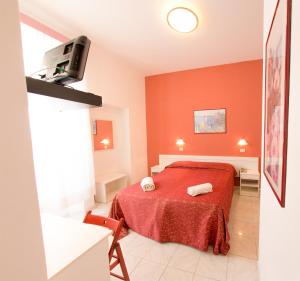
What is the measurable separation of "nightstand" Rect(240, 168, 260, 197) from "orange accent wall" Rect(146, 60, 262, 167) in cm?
51

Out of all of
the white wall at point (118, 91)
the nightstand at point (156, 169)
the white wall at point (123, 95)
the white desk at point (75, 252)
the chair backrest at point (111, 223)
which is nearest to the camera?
the white desk at point (75, 252)

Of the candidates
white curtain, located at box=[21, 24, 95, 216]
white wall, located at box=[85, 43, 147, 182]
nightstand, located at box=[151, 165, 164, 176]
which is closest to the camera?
white curtain, located at box=[21, 24, 95, 216]

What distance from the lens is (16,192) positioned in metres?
0.55

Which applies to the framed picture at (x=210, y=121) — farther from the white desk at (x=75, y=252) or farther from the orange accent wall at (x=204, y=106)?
the white desk at (x=75, y=252)

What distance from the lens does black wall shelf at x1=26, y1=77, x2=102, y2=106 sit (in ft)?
2.16

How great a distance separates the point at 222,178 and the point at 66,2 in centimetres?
326

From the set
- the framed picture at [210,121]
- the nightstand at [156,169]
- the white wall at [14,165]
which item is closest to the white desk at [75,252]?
the white wall at [14,165]

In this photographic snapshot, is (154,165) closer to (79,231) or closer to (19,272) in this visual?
(79,231)

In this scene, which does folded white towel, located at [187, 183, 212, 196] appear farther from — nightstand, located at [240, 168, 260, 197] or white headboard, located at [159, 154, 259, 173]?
white headboard, located at [159, 154, 259, 173]

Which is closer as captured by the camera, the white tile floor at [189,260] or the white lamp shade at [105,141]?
the white tile floor at [189,260]

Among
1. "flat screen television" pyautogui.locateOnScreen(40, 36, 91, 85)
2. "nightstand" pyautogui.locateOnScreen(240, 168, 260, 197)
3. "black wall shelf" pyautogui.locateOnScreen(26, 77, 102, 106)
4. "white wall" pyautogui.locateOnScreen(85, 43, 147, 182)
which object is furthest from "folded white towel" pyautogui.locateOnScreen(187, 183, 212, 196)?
"white wall" pyautogui.locateOnScreen(85, 43, 147, 182)

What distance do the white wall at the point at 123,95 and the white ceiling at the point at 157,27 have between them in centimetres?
28

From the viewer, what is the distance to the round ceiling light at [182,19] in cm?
237

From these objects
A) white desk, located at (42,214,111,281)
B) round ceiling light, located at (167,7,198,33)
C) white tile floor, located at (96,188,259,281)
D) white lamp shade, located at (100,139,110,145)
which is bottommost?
white tile floor, located at (96,188,259,281)
